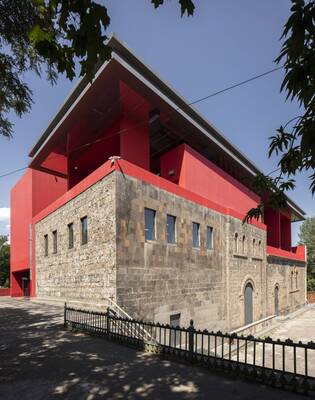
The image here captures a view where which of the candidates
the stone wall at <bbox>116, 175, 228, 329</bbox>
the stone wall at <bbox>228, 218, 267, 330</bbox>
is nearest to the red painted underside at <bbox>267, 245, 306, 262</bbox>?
the stone wall at <bbox>228, 218, 267, 330</bbox>

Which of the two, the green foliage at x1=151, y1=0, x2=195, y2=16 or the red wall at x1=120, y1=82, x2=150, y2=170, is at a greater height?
the red wall at x1=120, y1=82, x2=150, y2=170

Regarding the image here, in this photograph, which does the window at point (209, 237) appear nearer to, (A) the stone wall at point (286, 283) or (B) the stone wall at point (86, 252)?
(B) the stone wall at point (86, 252)

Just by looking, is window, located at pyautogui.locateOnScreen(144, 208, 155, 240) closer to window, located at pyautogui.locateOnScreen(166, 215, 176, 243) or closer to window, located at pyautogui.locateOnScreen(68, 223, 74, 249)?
window, located at pyautogui.locateOnScreen(166, 215, 176, 243)

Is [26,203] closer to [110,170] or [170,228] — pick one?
[170,228]

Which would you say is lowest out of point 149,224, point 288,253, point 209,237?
point 288,253

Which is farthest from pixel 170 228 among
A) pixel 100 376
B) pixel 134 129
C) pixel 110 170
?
pixel 100 376

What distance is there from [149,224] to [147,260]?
1.59 metres

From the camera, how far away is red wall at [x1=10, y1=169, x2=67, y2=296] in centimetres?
2578

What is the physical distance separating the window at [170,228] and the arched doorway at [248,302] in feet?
31.7

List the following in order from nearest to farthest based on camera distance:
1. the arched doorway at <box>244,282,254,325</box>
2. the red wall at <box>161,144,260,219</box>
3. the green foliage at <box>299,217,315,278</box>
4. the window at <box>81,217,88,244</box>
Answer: the window at <box>81,217,88,244</box> → the red wall at <box>161,144,260,219</box> → the arched doorway at <box>244,282,254,325</box> → the green foliage at <box>299,217,315,278</box>

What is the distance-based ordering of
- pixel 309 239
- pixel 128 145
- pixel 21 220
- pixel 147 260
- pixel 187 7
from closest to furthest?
pixel 187 7 → pixel 147 260 → pixel 128 145 → pixel 21 220 → pixel 309 239

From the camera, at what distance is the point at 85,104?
17469 millimetres

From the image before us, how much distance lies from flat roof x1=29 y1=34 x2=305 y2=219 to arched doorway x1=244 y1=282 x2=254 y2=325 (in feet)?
30.4

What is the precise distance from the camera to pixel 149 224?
15.3 metres
